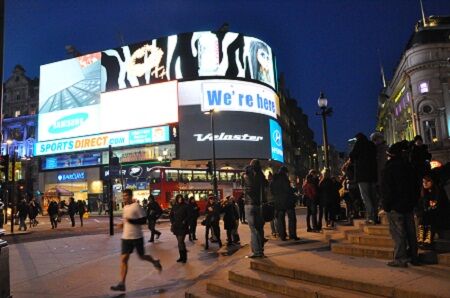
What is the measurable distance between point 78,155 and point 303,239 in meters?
57.3

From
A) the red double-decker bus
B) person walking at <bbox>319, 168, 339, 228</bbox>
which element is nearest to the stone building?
the red double-decker bus

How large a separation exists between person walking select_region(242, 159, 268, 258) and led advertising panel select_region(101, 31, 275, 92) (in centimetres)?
4837

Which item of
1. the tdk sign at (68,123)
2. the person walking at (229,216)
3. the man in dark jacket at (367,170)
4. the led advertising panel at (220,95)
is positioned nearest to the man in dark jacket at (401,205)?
the man in dark jacket at (367,170)

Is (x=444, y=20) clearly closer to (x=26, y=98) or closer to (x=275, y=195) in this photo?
(x=275, y=195)

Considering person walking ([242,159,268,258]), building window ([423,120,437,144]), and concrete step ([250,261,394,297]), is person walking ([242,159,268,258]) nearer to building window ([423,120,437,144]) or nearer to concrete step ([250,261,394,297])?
concrete step ([250,261,394,297])

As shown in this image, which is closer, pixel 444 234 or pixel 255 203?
pixel 444 234

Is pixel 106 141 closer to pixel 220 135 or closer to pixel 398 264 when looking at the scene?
pixel 220 135

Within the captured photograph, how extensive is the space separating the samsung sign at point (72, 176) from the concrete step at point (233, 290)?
193 ft

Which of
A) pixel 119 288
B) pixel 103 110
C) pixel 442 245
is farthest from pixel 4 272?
pixel 103 110

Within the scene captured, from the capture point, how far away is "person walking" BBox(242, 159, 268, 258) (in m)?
8.51

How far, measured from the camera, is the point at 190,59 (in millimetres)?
56875

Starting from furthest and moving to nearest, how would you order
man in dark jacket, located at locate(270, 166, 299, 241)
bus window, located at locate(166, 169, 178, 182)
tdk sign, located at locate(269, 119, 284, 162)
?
tdk sign, located at locate(269, 119, 284, 162)
bus window, located at locate(166, 169, 178, 182)
man in dark jacket, located at locate(270, 166, 299, 241)

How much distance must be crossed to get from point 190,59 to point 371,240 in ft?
168

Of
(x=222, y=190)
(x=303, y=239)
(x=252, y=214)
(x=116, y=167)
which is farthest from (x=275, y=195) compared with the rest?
(x=222, y=190)
